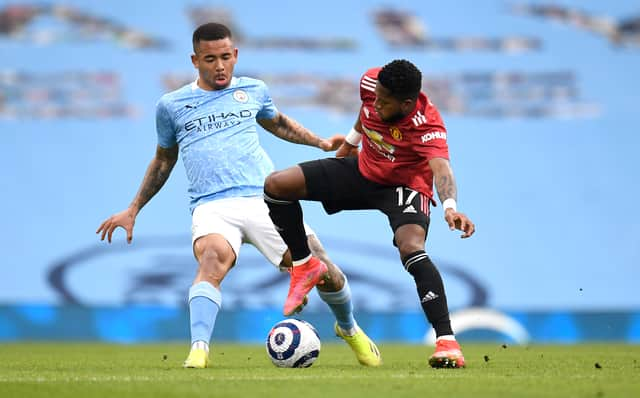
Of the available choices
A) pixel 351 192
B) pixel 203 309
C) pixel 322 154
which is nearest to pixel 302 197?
pixel 351 192

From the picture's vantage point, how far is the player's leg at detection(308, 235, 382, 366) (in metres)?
8.60

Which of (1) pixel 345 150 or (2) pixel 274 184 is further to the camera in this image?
(1) pixel 345 150

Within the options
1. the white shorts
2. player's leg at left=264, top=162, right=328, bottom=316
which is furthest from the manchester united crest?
the white shorts

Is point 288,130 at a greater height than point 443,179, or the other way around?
point 288,130

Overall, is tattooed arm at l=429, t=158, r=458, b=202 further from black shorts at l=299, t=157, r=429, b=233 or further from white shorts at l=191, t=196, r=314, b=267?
white shorts at l=191, t=196, r=314, b=267

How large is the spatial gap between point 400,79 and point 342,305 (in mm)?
1923

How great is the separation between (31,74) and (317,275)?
10432 mm

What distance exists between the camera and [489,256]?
16.5 m

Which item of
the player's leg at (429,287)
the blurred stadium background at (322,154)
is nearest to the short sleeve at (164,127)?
the player's leg at (429,287)

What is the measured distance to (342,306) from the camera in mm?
8664

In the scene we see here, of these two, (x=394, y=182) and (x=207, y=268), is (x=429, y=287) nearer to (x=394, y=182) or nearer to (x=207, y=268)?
(x=394, y=182)

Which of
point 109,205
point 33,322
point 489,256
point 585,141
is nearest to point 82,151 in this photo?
point 109,205

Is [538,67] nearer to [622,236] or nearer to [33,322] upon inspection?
[622,236]

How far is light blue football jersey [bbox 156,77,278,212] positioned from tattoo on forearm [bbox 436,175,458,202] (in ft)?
5.47
